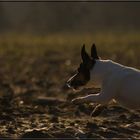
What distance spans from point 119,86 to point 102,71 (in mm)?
351

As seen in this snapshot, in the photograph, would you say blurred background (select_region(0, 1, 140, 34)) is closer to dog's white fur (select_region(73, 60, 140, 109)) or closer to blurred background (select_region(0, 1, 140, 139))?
blurred background (select_region(0, 1, 140, 139))

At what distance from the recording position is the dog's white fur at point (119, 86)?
326 inches

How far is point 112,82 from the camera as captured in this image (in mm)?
8375

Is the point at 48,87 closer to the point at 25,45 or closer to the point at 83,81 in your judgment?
the point at 83,81

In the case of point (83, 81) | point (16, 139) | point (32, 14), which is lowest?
point (16, 139)

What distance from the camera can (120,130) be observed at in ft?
27.1

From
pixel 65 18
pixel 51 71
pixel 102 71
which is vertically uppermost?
pixel 65 18

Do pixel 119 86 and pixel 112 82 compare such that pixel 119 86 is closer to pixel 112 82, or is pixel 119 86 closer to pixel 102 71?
pixel 112 82

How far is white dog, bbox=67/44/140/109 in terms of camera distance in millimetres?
8281

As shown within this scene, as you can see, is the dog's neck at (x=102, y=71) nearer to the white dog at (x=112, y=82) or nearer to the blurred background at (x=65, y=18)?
the white dog at (x=112, y=82)

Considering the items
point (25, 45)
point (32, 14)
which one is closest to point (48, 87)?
point (25, 45)

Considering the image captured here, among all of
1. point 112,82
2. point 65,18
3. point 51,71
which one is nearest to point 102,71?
point 112,82

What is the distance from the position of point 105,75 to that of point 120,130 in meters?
0.80

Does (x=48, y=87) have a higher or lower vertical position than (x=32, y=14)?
lower
